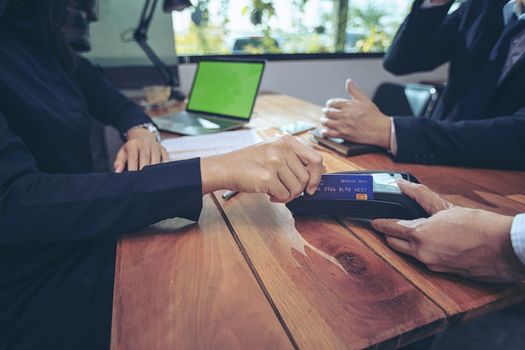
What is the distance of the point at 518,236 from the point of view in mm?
404

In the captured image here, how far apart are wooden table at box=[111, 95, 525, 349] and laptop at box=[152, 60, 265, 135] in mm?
626

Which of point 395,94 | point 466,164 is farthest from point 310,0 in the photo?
point 466,164

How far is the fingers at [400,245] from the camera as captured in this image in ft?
1.48

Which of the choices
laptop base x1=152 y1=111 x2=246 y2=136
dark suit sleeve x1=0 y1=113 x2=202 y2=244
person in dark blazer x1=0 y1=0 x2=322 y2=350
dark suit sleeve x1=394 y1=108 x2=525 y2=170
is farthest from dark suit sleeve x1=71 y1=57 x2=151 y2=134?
dark suit sleeve x1=394 y1=108 x2=525 y2=170

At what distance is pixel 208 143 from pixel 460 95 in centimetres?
100

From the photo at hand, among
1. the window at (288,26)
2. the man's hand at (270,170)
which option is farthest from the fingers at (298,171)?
the window at (288,26)

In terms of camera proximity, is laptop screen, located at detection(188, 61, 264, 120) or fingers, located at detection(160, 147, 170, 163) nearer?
fingers, located at detection(160, 147, 170, 163)

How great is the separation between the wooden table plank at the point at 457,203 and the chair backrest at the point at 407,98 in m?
1.22

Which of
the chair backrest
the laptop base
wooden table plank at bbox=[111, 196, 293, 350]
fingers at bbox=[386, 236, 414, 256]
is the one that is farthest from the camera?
the chair backrest

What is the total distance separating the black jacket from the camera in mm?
485

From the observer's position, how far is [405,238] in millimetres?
464

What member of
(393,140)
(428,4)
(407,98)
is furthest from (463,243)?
(407,98)

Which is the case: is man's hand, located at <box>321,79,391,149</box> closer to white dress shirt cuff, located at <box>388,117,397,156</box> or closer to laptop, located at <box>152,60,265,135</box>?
white dress shirt cuff, located at <box>388,117,397,156</box>

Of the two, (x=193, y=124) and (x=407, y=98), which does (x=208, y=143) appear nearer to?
(x=193, y=124)
